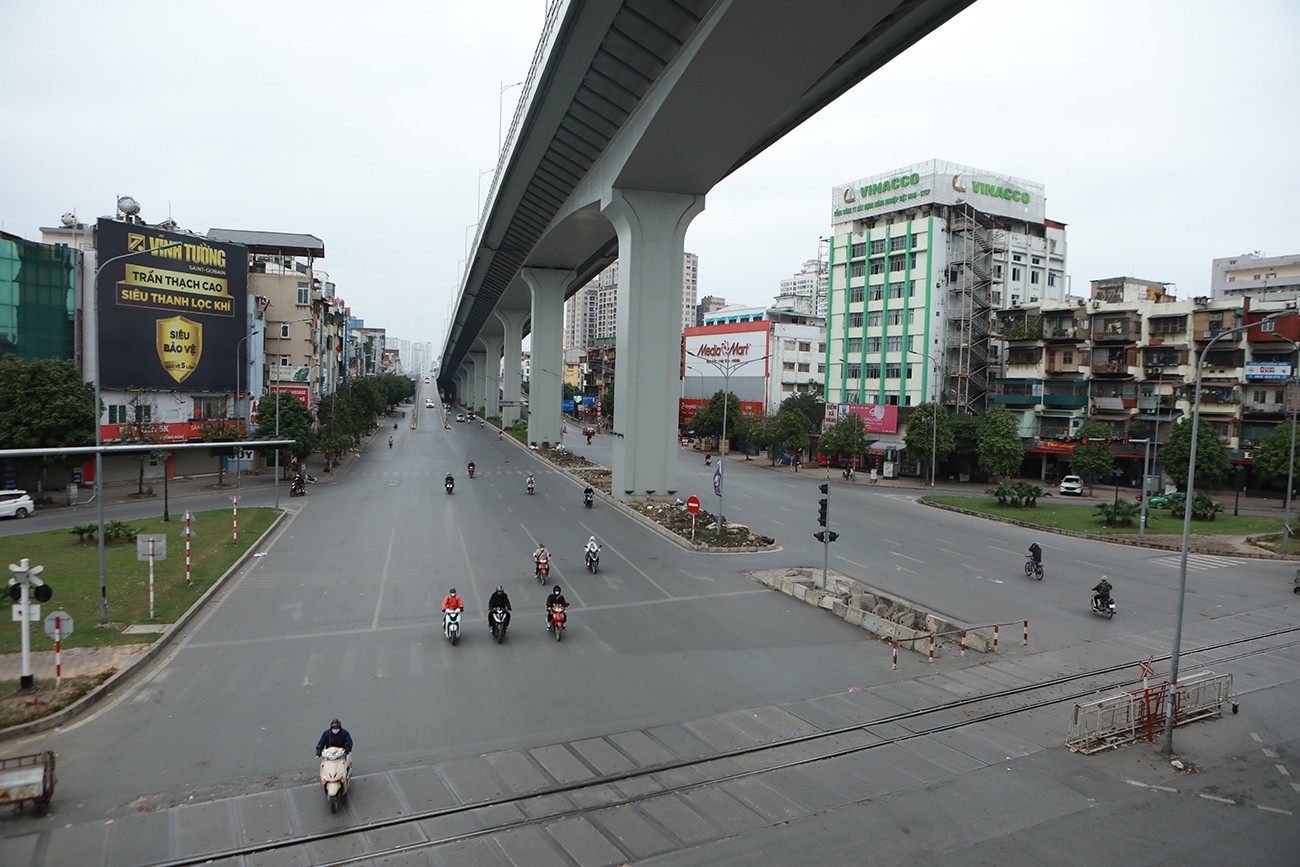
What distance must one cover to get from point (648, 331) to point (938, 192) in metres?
38.1

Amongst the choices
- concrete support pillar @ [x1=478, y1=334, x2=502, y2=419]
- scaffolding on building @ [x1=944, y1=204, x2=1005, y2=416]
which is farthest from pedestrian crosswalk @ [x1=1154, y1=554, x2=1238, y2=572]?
concrete support pillar @ [x1=478, y1=334, x2=502, y2=419]

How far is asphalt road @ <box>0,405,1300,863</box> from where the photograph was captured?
10891 mm

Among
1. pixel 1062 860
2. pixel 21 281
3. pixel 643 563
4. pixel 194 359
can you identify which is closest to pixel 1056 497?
pixel 643 563

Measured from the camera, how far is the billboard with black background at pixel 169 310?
43781 mm

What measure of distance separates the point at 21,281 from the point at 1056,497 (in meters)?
65.3

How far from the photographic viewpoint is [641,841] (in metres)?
9.55

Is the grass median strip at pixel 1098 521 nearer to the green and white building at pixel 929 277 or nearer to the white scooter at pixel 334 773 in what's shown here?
the green and white building at pixel 929 277

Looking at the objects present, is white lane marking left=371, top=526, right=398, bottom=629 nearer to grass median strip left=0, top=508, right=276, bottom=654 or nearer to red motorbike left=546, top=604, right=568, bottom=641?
red motorbike left=546, top=604, right=568, bottom=641

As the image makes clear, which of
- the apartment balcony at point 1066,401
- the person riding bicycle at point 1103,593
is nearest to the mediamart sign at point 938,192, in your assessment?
the apartment balcony at point 1066,401

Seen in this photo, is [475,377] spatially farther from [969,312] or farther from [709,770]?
[709,770]

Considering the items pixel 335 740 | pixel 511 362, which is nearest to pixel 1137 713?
pixel 335 740

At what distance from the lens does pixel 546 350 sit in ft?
231

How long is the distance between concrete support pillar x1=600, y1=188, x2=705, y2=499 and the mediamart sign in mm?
32873

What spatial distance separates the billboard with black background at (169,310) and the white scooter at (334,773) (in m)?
41.8
